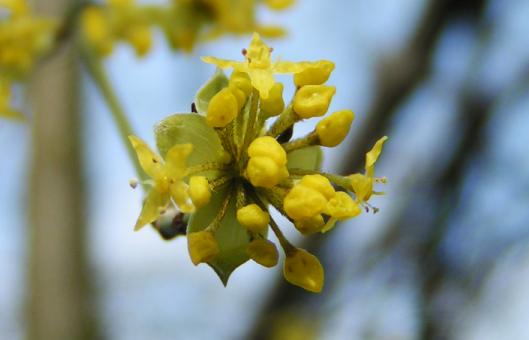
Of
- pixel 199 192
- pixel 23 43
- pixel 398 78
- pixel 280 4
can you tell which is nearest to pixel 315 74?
pixel 199 192

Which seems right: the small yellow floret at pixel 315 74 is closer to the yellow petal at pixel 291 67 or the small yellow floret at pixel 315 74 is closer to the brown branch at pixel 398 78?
the yellow petal at pixel 291 67

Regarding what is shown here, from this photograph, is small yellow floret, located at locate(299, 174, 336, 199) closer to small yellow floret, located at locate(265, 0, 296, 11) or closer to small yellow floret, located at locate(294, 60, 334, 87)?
small yellow floret, located at locate(294, 60, 334, 87)

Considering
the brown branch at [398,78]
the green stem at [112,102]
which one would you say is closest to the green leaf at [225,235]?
the green stem at [112,102]

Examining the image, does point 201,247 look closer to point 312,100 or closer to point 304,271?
point 304,271

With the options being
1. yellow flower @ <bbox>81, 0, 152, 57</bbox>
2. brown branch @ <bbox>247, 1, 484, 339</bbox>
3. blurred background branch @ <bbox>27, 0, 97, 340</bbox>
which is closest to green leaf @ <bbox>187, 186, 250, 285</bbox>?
yellow flower @ <bbox>81, 0, 152, 57</bbox>

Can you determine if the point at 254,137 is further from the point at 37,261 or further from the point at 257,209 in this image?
the point at 37,261
